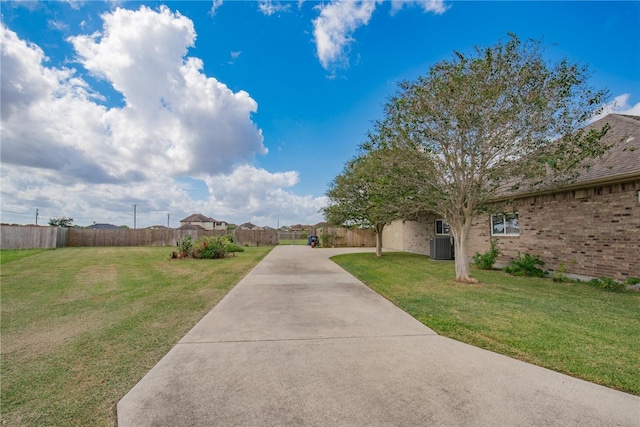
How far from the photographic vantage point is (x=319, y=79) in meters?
15.1

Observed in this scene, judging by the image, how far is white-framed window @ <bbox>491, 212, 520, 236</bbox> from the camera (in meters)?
10.8

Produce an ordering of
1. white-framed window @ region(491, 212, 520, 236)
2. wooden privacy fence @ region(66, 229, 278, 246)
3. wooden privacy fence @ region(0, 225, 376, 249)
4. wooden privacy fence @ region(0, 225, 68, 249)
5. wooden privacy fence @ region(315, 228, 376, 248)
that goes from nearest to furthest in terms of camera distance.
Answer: white-framed window @ region(491, 212, 520, 236), wooden privacy fence @ region(0, 225, 68, 249), wooden privacy fence @ region(315, 228, 376, 248), wooden privacy fence @ region(0, 225, 376, 249), wooden privacy fence @ region(66, 229, 278, 246)

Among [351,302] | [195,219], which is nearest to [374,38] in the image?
[351,302]

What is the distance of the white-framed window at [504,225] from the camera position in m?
10.8

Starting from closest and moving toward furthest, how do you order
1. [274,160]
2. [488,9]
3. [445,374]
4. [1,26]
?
[445,374], [1,26], [488,9], [274,160]

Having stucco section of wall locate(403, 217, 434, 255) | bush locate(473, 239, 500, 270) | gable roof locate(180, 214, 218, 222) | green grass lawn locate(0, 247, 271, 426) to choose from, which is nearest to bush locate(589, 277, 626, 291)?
bush locate(473, 239, 500, 270)

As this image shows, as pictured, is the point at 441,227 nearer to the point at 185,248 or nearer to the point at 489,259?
the point at 489,259

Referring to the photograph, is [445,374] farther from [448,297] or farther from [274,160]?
[274,160]

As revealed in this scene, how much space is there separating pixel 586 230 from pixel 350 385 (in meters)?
8.93

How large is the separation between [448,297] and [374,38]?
11.0 m

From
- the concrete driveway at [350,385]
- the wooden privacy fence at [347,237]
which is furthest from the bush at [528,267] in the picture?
the wooden privacy fence at [347,237]

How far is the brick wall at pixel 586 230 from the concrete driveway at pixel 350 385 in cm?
658

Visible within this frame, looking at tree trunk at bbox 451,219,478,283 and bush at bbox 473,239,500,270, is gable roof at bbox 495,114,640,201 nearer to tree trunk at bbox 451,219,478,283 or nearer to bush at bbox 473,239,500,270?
tree trunk at bbox 451,219,478,283

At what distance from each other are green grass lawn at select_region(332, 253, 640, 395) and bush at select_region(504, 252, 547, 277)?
0.86 m
